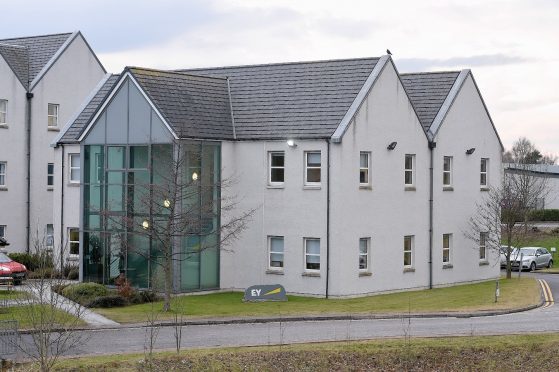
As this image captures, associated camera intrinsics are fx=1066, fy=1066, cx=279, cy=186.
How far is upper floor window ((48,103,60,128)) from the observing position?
5850 centimetres

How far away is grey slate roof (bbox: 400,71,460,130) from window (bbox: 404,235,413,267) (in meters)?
5.47

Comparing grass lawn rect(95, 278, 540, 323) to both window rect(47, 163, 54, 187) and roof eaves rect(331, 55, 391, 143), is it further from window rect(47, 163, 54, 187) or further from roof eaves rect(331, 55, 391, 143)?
window rect(47, 163, 54, 187)

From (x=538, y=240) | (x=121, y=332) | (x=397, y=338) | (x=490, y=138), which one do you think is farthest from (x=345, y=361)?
(x=538, y=240)

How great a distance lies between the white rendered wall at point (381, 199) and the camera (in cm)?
4244

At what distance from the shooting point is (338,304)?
1580 inches

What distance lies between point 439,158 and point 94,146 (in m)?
15.8

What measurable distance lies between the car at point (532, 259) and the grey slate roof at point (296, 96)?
2241 centimetres

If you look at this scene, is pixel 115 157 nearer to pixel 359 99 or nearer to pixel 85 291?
pixel 85 291

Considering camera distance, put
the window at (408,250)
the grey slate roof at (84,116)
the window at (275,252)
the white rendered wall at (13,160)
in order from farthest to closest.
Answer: the white rendered wall at (13,160), the grey slate roof at (84,116), the window at (408,250), the window at (275,252)

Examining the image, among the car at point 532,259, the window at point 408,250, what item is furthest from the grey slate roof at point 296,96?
the car at point 532,259

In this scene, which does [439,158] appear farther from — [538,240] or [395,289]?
[538,240]

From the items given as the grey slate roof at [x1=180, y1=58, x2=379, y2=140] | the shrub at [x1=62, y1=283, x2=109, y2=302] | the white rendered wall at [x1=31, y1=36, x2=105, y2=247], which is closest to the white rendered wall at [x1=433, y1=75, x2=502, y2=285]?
the grey slate roof at [x1=180, y1=58, x2=379, y2=140]

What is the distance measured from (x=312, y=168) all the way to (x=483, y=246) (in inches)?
541

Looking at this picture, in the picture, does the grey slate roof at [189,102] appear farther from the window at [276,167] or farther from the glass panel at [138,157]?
the window at [276,167]
